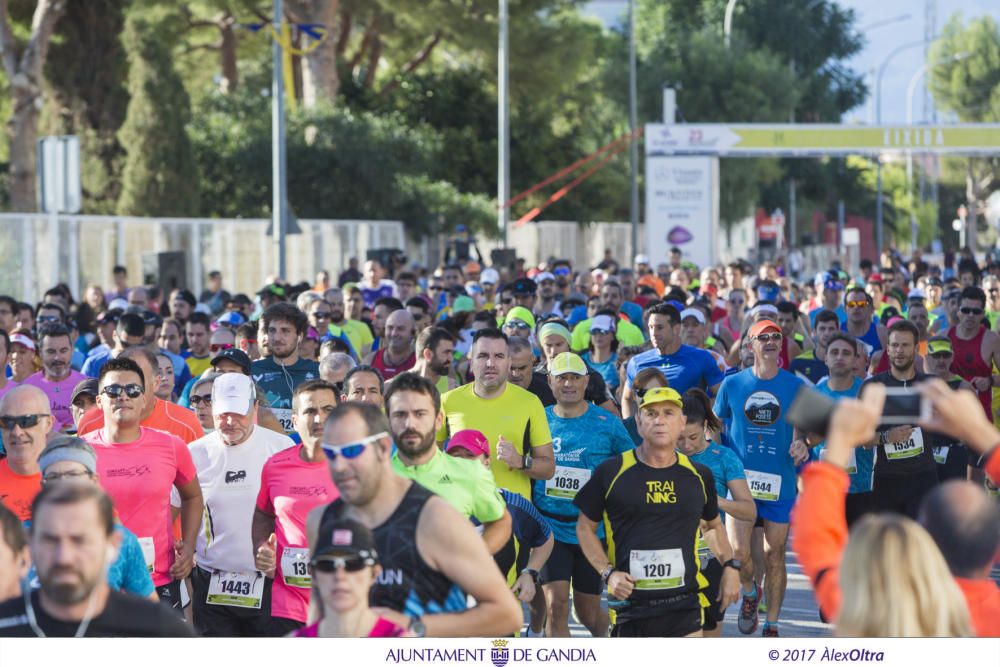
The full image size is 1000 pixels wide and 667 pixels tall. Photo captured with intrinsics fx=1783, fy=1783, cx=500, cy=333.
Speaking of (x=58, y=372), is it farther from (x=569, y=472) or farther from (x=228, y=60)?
(x=228, y=60)

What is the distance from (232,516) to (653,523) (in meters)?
1.70

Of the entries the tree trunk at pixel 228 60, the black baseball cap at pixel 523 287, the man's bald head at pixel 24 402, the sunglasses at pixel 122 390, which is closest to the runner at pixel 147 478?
the sunglasses at pixel 122 390

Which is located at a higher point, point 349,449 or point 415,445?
point 349,449

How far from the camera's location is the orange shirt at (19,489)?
6.65 metres

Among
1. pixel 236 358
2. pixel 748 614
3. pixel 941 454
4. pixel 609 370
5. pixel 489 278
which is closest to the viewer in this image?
pixel 236 358

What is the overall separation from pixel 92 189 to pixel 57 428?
24365mm

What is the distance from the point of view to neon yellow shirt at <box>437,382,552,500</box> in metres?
7.99

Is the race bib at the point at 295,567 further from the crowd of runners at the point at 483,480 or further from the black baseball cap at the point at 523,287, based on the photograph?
the black baseball cap at the point at 523,287

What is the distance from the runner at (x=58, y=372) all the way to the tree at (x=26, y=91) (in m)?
19.3

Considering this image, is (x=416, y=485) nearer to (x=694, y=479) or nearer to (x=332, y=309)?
(x=694, y=479)

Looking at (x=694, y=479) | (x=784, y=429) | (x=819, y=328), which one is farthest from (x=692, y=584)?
(x=819, y=328)

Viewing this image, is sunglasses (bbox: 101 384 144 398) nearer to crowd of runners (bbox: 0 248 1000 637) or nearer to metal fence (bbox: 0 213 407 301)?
crowd of runners (bbox: 0 248 1000 637)

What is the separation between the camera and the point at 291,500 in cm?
679

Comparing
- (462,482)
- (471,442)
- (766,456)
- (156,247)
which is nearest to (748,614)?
(766,456)
